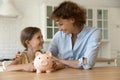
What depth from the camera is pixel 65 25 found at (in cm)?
170

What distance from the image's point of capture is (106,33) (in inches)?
168

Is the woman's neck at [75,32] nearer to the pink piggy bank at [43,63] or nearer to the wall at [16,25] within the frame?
the pink piggy bank at [43,63]

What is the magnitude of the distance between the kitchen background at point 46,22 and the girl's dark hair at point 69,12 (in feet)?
7.08

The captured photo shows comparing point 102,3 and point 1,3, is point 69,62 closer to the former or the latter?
point 1,3

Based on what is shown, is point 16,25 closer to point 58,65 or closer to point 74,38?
point 74,38

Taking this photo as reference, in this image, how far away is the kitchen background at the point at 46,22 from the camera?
394 cm

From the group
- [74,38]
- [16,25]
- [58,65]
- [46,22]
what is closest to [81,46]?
[74,38]

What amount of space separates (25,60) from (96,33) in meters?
0.55

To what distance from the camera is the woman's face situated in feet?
5.54

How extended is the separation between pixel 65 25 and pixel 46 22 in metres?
2.23

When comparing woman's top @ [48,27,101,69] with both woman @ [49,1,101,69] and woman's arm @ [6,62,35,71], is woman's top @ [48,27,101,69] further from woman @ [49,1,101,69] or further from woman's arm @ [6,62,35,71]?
woman's arm @ [6,62,35,71]

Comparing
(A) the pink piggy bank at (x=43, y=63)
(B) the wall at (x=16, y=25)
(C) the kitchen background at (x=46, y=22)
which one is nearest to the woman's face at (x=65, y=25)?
(A) the pink piggy bank at (x=43, y=63)

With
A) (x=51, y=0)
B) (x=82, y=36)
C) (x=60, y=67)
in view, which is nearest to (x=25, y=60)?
(x=60, y=67)

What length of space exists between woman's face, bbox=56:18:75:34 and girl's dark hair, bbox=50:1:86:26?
0.03 m
